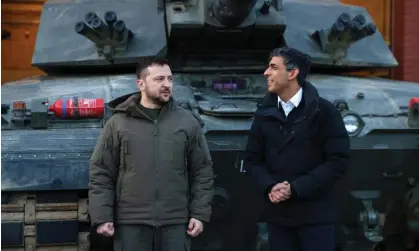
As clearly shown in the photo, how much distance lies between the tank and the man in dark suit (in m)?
0.92

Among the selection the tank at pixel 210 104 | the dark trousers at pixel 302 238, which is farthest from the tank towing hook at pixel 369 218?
the dark trousers at pixel 302 238

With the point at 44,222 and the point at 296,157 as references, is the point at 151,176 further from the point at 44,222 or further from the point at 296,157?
the point at 44,222

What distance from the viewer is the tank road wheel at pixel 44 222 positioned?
15.9 feet

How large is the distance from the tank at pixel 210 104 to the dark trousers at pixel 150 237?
2.66 ft

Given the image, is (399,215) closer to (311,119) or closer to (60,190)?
(311,119)

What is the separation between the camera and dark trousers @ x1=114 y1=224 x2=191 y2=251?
4.18 metres

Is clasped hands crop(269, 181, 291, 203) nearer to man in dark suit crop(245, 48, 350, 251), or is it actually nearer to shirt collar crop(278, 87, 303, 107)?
man in dark suit crop(245, 48, 350, 251)

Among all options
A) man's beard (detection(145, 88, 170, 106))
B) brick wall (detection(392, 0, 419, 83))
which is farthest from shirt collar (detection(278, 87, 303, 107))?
brick wall (detection(392, 0, 419, 83))

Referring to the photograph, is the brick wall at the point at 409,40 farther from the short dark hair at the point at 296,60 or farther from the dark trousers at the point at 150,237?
the dark trousers at the point at 150,237

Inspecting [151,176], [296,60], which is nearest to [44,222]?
[151,176]

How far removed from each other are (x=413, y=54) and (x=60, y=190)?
1032 cm

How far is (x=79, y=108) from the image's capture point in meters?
5.38

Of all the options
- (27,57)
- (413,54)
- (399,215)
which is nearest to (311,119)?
(399,215)

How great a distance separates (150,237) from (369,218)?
6.71ft
